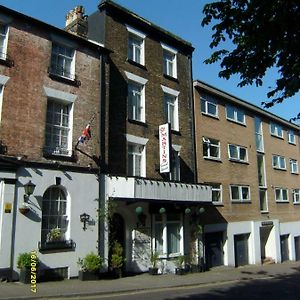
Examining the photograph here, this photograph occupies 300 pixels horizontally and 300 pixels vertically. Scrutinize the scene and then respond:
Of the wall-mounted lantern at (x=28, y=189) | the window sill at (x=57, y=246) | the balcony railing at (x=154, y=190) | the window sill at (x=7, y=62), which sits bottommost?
the window sill at (x=57, y=246)

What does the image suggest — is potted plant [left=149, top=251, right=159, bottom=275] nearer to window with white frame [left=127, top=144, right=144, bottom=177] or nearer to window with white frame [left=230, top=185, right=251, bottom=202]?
window with white frame [left=127, top=144, right=144, bottom=177]

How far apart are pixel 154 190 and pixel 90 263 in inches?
181

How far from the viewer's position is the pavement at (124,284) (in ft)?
42.2

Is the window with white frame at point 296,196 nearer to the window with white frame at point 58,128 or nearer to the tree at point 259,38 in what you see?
the window with white frame at point 58,128

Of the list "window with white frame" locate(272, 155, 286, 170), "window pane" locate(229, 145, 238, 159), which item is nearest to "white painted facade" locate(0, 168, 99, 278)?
"window pane" locate(229, 145, 238, 159)

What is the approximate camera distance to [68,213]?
16.8 meters

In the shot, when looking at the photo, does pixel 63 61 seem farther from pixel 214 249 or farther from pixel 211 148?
pixel 214 249

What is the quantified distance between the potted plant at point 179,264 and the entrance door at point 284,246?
49.6ft

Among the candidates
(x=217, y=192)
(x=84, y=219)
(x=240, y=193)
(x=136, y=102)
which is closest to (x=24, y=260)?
(x=84, y=219)

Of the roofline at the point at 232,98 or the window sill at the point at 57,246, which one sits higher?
the roofline at the point at 232,98

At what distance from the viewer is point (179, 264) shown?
68.7ft

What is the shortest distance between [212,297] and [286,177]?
79.5 feet

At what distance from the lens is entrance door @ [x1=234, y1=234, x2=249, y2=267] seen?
27.3 meters

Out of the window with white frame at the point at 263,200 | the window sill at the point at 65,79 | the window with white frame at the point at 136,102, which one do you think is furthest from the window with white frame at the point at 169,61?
the window with white frame at the point at 263,200
